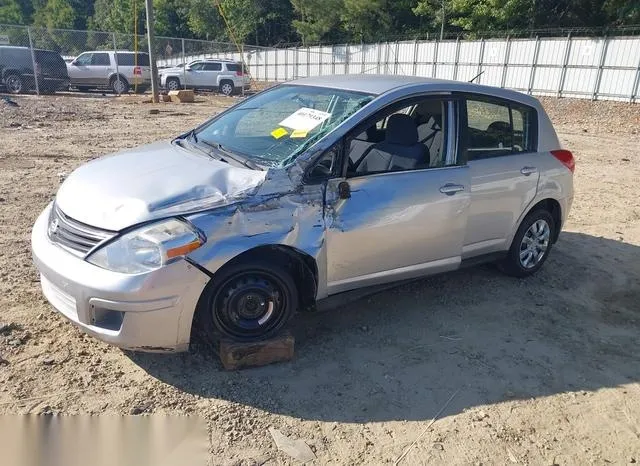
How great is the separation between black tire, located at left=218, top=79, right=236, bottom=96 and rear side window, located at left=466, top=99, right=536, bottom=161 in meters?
22.9

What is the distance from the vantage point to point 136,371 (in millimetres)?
3316

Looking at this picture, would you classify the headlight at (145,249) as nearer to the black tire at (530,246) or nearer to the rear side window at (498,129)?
the rear side window at (498,129)

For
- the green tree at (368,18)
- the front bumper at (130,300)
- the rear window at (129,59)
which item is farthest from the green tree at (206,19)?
the front bumper at (130,300)

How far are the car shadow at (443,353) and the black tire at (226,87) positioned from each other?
22.9 meters

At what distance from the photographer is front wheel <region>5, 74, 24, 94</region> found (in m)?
19.4

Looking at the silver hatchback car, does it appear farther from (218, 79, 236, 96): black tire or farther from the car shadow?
(218, 79, 236, 96): black tire

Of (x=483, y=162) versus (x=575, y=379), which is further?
(x=483, y=162)

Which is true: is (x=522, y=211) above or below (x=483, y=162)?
below

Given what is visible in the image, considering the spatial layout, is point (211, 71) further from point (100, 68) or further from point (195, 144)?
point (195, 144)

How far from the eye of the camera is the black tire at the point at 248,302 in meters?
3.24

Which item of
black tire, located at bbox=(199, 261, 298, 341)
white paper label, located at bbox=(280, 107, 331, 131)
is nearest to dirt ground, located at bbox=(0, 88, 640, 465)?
black tire, located at bbox=(199, 261, 298, 341)

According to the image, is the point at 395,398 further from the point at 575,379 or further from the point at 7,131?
the point at 7,131

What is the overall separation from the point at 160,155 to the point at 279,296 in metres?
1.40

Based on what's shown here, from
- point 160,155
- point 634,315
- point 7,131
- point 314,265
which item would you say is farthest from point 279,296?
point 7,131
